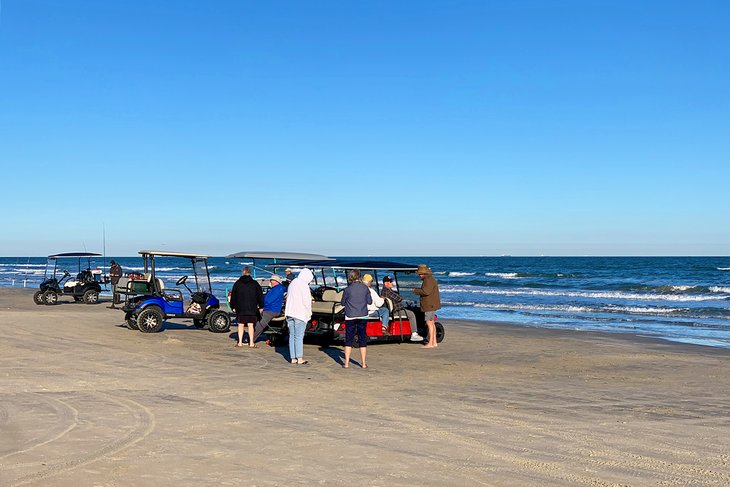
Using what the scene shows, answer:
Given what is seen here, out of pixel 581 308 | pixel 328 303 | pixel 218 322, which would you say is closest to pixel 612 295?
pixel 581 308

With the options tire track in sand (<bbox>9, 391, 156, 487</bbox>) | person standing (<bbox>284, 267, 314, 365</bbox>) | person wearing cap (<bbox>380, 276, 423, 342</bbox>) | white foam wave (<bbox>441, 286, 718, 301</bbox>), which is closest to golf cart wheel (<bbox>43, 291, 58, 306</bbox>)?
person wearing cap (<bbox>380, 276, 423, 342</bbox>)

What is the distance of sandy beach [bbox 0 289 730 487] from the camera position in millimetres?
5621

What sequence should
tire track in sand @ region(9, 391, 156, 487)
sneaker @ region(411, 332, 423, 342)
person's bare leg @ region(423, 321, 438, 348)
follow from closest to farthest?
tire track in sand @ region(9, 391, 156, 487) → person's bare leg @ region(423, 321, 438, 348) → sneaker @ region(411, 332, 423, 342)

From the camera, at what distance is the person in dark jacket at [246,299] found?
13781 mm

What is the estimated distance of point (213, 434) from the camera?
6.74 m

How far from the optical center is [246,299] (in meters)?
13.8

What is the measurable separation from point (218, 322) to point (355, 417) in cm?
969

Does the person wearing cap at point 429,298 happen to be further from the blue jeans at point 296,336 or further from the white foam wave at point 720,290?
the white foam wave at point 720,290

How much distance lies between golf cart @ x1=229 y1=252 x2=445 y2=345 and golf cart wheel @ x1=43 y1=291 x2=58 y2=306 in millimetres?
13123

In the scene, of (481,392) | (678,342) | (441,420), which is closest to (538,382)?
(481,392)

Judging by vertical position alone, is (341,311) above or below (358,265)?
below

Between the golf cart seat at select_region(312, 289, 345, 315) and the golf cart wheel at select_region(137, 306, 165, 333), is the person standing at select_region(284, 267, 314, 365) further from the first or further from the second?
the golf cart wheel at select_region(137, 306, 165, 333)

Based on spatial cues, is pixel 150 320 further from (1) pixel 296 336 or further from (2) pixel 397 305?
(1) pixel 296 336

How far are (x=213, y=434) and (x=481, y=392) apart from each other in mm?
3855
